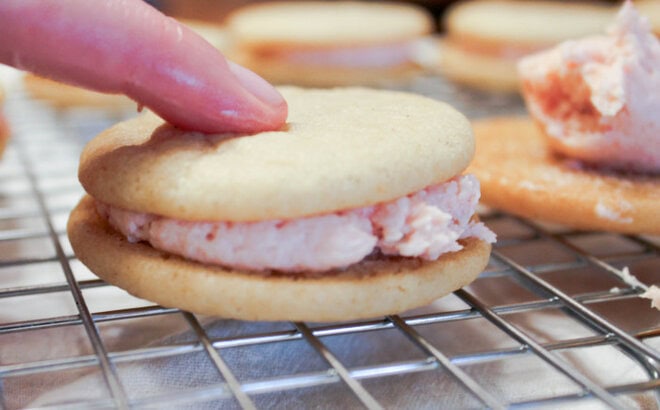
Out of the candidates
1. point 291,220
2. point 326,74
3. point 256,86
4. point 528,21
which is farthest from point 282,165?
point 528,21

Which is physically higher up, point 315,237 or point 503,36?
point 315,237

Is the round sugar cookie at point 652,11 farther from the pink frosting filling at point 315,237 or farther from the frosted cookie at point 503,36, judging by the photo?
the pink frosting filling at point 315,237

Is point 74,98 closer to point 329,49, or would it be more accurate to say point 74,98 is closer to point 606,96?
point 329,49

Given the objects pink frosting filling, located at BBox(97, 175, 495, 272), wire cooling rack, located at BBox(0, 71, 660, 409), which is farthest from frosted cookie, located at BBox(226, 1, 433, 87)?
pink frosting filling, located at BBox(97, 175, 495, 272)

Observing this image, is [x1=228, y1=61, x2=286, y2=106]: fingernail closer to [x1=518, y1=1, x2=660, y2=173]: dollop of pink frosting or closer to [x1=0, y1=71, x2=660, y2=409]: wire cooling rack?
[x1=0, y1=71, x2=660, y2=409]: wire cooling rack

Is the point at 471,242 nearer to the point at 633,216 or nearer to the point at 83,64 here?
the point at 633,216

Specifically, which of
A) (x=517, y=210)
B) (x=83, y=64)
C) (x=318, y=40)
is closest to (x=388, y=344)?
(x=517, y=210)
